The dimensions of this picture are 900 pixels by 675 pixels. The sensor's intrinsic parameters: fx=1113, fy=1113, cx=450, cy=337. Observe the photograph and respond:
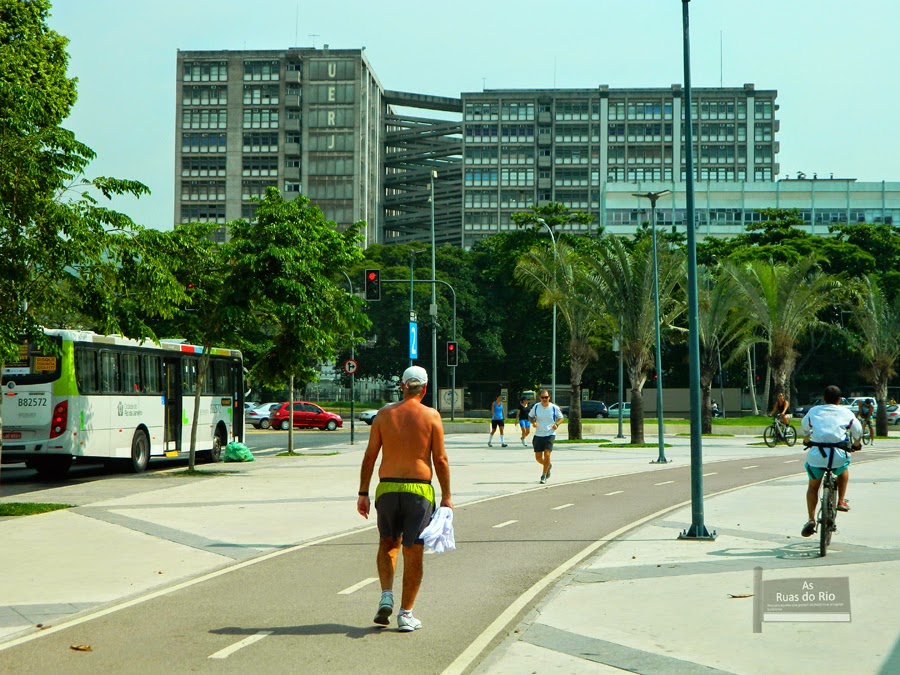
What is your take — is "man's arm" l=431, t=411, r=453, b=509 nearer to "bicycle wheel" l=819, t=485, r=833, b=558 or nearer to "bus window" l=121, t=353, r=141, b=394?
"bicycle wheel" l=819, t=485, r=833, b=558

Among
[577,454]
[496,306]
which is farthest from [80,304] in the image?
[496,306]

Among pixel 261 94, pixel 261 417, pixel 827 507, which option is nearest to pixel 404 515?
pixel 827 507

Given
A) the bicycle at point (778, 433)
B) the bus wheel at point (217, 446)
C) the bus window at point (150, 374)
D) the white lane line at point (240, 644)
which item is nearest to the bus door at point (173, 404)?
the bus window at point (150, 374)

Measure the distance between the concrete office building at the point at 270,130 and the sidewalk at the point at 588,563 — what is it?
10286 cm

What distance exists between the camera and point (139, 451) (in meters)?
25.1

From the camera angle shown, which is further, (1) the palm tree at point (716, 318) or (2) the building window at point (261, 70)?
(2) the building window at point (261, 70)

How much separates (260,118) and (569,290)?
91.2 metres

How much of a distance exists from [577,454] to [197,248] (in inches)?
558

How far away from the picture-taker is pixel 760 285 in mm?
43938

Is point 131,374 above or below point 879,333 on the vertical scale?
below

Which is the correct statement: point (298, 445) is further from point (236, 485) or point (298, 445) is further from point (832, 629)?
point (832, 629)

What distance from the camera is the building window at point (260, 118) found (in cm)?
12456

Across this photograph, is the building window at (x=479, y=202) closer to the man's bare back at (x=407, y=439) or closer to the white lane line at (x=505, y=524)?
the white lane line at (x=505, y=524)

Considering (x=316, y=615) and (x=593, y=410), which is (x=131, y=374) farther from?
(x=593, y=410)
